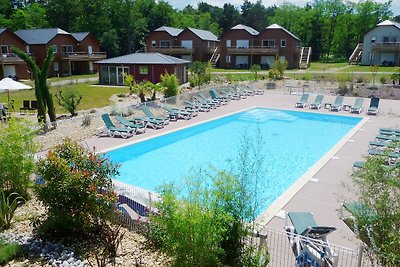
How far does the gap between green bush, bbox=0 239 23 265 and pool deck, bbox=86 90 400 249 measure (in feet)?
14.7

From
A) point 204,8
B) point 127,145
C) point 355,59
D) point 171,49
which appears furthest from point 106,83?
point 204,8

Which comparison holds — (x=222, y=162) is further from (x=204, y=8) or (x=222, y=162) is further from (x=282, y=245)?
(x=204, y=8)

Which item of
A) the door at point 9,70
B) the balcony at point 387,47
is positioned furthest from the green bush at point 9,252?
the balcony at point 387,47

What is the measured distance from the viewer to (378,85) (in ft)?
91.8

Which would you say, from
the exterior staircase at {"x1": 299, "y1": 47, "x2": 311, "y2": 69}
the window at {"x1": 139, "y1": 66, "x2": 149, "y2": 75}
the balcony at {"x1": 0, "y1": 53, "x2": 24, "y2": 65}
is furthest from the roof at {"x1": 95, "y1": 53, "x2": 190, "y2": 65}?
the exterior staircase at {"x1": 299, "y1": 47, "x2": 311, "y2": 69}

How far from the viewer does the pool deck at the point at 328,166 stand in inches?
333

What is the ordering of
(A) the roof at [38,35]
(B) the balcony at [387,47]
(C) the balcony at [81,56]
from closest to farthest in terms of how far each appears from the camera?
1. (A) the roof at [38,35]
2. (C) the balcony at [81,56]
3. (B) the balcony at [387,47]

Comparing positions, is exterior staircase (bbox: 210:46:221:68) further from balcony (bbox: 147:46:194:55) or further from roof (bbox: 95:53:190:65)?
roof (bbox: 95:53:190:65)

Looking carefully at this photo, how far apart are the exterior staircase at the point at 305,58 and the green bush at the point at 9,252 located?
4764 centimetres

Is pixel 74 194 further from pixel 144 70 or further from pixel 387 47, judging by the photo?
pixel 387 47

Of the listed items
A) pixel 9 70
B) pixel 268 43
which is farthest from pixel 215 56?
pixel 9 70

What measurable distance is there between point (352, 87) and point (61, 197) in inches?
1029

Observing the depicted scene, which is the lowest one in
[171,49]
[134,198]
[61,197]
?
[134,198]

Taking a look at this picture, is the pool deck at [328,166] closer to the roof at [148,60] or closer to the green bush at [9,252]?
the green bush at [9,252]
